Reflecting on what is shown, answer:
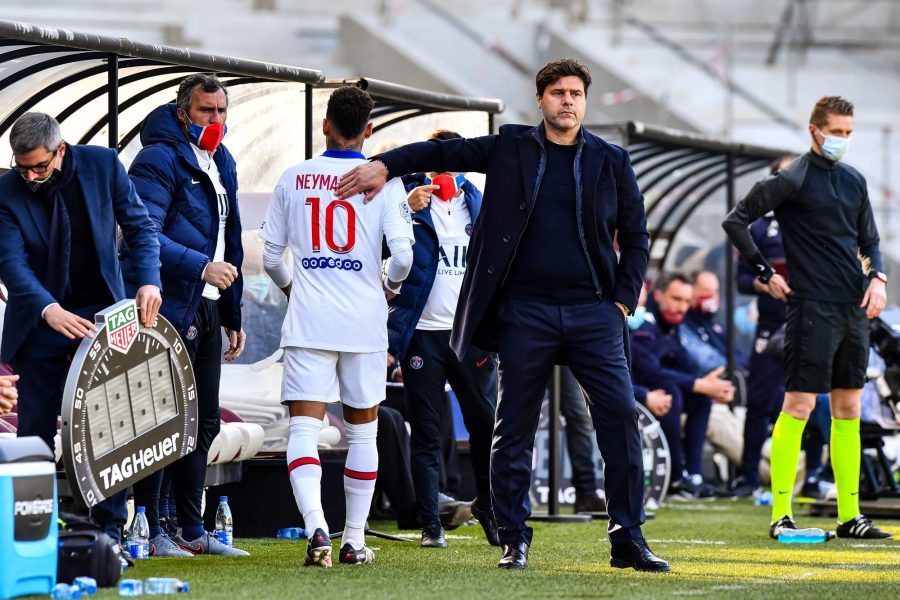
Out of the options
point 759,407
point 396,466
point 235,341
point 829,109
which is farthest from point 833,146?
point 759,407

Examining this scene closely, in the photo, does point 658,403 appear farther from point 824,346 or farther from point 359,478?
point 359,478

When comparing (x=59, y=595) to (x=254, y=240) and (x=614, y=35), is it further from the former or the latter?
(x=614, y=35)

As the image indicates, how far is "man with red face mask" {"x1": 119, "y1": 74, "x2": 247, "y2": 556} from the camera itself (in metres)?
7.63

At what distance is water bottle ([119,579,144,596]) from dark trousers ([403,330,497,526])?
2.37 meters

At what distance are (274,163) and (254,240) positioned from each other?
1.39ft

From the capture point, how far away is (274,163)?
9547mm

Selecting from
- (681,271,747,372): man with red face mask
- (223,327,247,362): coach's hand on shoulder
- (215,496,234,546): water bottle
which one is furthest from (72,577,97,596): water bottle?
(681,271,747,372): man with red face mask

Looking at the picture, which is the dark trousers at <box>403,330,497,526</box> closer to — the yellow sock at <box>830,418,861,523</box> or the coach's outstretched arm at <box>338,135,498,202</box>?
the coach's outstretched arm at <box>338,135,498,202</box>

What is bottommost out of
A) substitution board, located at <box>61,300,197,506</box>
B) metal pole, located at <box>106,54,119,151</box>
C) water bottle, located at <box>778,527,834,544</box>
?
water bottle, located at <box>778,527,834,544</box>

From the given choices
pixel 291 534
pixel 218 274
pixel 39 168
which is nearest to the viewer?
pixel 39 168

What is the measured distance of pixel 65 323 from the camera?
666 cm

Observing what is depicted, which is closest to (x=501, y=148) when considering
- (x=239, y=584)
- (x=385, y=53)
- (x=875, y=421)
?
(x=239, y=584)

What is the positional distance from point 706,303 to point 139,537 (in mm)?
7152

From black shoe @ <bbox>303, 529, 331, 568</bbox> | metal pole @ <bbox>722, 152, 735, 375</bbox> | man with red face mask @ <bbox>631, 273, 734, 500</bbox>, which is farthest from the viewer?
metal pole @ <bbox>722, 152, 735, 375</bbox>
